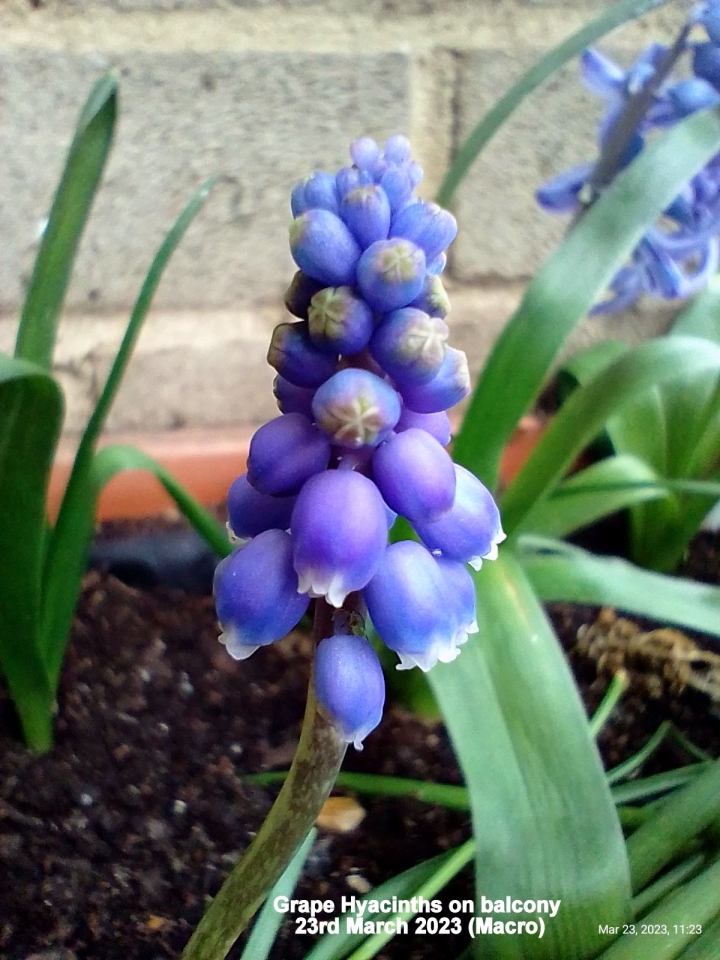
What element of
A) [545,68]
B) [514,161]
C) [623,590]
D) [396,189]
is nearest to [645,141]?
[545,68]

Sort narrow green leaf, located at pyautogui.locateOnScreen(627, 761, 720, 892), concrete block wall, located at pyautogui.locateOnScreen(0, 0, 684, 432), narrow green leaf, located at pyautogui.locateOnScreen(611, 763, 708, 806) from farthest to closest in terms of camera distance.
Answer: concrete block wall, located at pyautogui.locateOnScreen(0, 0, 684, 432)
narrow green leaf, located at pyautogui.locateOnScreen(611, 763, 708, 806)
narrow green leaf, located at pyautogui.locateOnScreen(627, 761, 720, 892)

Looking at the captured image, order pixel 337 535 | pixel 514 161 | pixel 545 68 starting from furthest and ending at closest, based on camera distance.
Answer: pixel 514 161
pixel 545 68
pixel 337 535

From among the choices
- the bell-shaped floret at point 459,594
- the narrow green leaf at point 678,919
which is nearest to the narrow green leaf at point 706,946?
the narrow green leaf at point 678,919

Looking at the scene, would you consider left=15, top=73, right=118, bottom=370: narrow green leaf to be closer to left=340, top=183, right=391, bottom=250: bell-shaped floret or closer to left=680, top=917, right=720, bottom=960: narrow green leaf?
left=340, top=183, right=391, bottom=250: bell-shaped floret

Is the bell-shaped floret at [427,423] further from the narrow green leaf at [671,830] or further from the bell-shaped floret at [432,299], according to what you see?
the narrow green leaf at [671,830]

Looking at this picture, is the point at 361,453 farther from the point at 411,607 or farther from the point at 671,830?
the point at 671,830

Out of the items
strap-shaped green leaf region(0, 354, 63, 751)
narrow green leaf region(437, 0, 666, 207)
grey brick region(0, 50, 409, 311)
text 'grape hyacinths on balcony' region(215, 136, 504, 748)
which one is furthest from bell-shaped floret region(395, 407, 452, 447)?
grey brick region(0, 50, 409, 311)

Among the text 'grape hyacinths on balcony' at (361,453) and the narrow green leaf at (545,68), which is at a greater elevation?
the narrow green leaf at (545,68)
